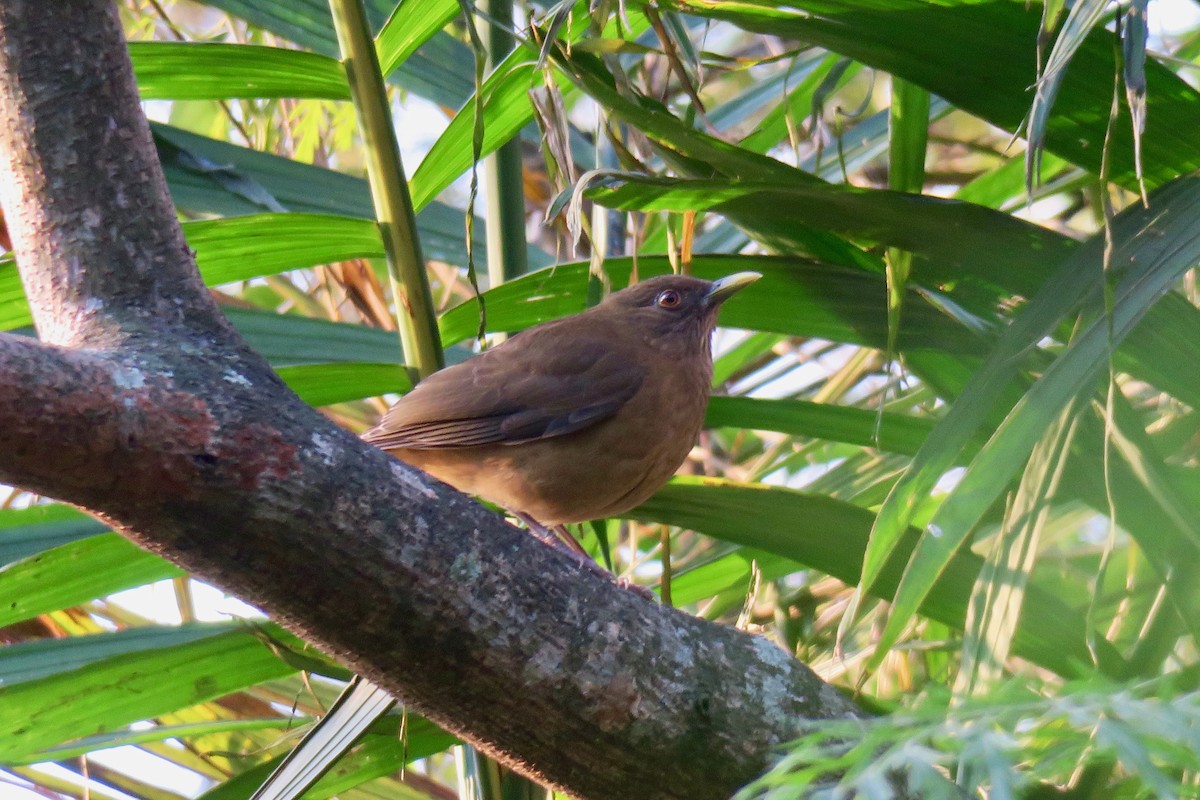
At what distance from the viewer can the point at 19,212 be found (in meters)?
2.42

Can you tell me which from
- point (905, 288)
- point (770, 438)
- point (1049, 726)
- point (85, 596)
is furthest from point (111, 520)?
point (770, 438)

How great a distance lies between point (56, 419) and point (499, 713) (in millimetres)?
924

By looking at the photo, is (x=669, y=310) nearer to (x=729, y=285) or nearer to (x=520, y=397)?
(x=520, y=397)

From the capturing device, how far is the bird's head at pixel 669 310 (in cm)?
432

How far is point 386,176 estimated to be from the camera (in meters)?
3.33

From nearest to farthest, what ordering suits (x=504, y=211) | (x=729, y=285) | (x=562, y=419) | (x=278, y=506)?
1. (x=278, y=506)
2. (x=729, y=285)
3. (x=504, y=211)
4. (x=562, y=419)

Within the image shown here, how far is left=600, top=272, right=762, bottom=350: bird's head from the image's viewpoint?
432cm

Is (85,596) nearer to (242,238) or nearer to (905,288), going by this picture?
(242,238)

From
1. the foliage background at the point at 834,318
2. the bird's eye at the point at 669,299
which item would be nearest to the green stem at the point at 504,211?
the foliage background at the point at 834,318

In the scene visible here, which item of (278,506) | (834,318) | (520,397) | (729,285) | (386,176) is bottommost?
(278,506)

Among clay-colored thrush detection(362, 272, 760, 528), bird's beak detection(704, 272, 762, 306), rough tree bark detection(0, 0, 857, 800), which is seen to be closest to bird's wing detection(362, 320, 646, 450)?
clay-colored thrush detection(362, 272, 760, 528)

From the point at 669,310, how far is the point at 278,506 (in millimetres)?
2630

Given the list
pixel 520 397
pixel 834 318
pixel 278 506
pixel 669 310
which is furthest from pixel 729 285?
pixel 278 506

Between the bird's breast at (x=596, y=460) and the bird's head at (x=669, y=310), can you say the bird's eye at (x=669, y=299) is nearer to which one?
the bird's head at (x=669, y=310)
